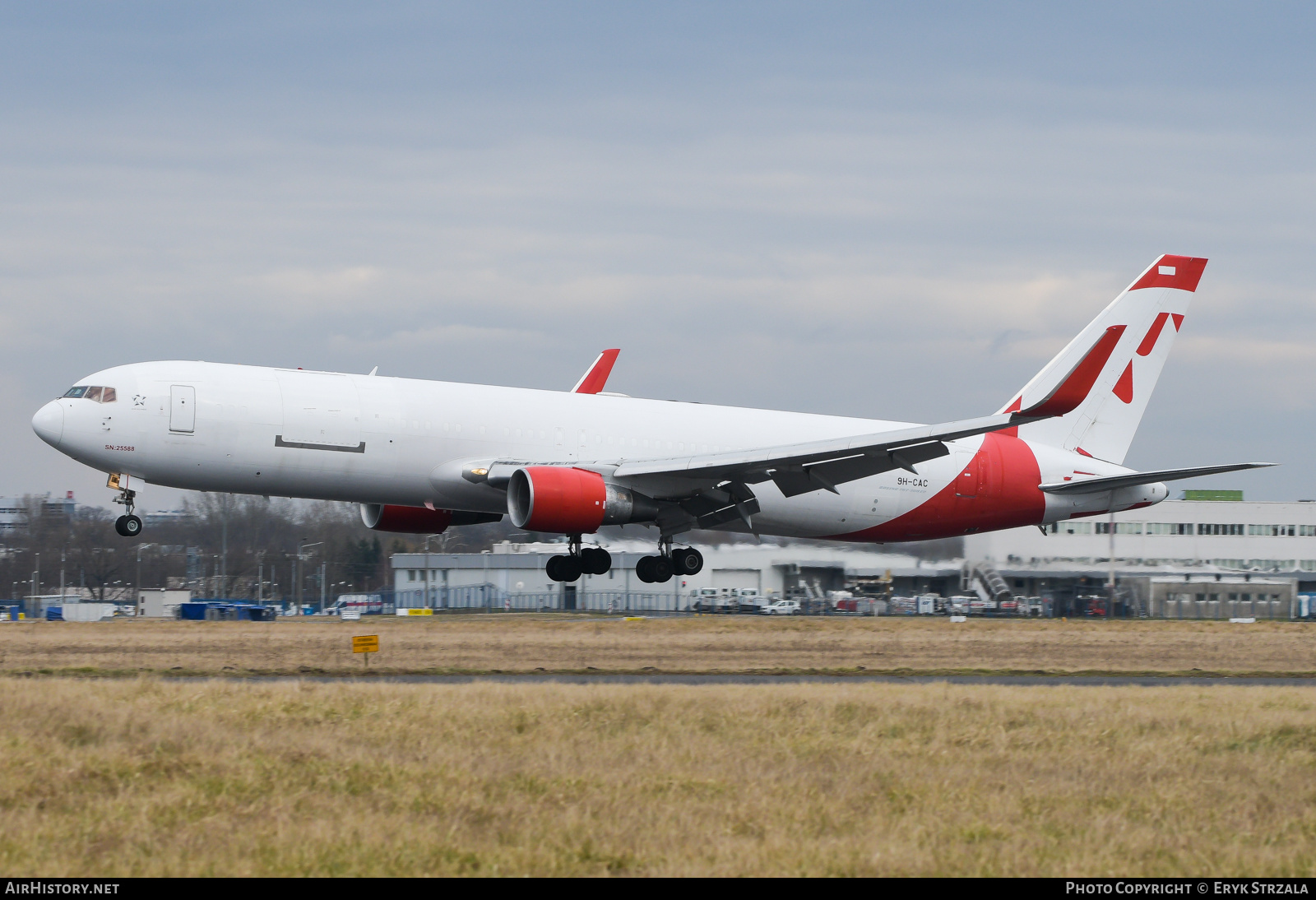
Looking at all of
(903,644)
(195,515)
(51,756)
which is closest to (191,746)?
(51,756)

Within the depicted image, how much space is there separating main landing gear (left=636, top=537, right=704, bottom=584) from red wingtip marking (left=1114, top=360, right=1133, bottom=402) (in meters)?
12.3

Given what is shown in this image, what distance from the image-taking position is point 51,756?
15.6 metres

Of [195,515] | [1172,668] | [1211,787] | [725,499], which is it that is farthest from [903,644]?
[195,515]

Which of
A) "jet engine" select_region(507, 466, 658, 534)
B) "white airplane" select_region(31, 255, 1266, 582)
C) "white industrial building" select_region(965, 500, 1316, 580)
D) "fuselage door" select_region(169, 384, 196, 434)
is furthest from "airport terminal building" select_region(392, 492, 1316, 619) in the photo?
"fuselage door" select_region(169, 384, 196, 434)

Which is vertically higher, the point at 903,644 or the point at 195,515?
the point at 195,515

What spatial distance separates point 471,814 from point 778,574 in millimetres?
54493

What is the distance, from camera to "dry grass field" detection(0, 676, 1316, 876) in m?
11.9

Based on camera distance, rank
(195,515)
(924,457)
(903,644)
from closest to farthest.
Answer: (924,457), (903,644), (195,515)

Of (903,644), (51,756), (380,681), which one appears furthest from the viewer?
(903,644)

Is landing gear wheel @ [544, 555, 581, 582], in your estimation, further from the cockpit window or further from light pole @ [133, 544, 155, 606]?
light pole @ [133, 544, 155, 606]

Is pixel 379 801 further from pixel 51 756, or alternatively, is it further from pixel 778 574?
pixel 778 574

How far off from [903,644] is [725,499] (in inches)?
593
